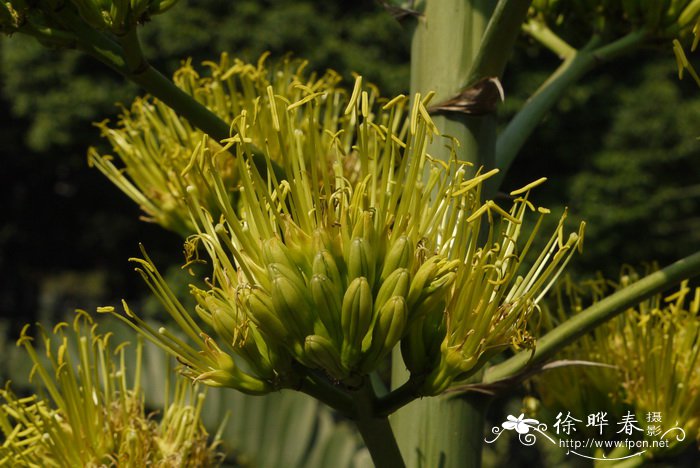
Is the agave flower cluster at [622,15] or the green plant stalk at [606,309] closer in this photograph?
the green plant stalk at [606,309]

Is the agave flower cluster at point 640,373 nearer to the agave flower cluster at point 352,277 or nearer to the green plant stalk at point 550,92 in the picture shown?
the green plant stalk at point 550,92

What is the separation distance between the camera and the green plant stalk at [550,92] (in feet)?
4.14

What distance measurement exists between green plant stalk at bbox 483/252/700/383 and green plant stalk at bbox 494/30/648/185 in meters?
0.22

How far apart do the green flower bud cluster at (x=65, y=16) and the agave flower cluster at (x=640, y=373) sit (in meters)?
0.85

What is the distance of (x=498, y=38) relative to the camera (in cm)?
109

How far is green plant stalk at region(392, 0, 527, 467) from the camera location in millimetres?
1118

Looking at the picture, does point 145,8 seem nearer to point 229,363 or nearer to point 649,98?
point 229,363

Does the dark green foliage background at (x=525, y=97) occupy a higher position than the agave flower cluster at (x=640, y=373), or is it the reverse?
the dark green foliage background at (x=525, y=97)

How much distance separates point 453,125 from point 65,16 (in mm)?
467

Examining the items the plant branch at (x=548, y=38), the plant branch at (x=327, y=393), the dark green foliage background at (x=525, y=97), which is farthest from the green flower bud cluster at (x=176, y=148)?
the dark green foliage background at (x=525, y=97)

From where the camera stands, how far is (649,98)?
7320 mm

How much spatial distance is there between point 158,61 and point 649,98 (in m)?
3.89

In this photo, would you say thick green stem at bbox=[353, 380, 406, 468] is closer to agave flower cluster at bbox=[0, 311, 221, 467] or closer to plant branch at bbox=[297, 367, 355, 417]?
plant branch at bbox=[297, 367, 355, 417]

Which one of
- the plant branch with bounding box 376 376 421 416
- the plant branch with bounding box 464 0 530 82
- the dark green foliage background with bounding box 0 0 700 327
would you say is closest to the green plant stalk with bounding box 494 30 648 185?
the plant branch with bounding box 464 0 530 82
